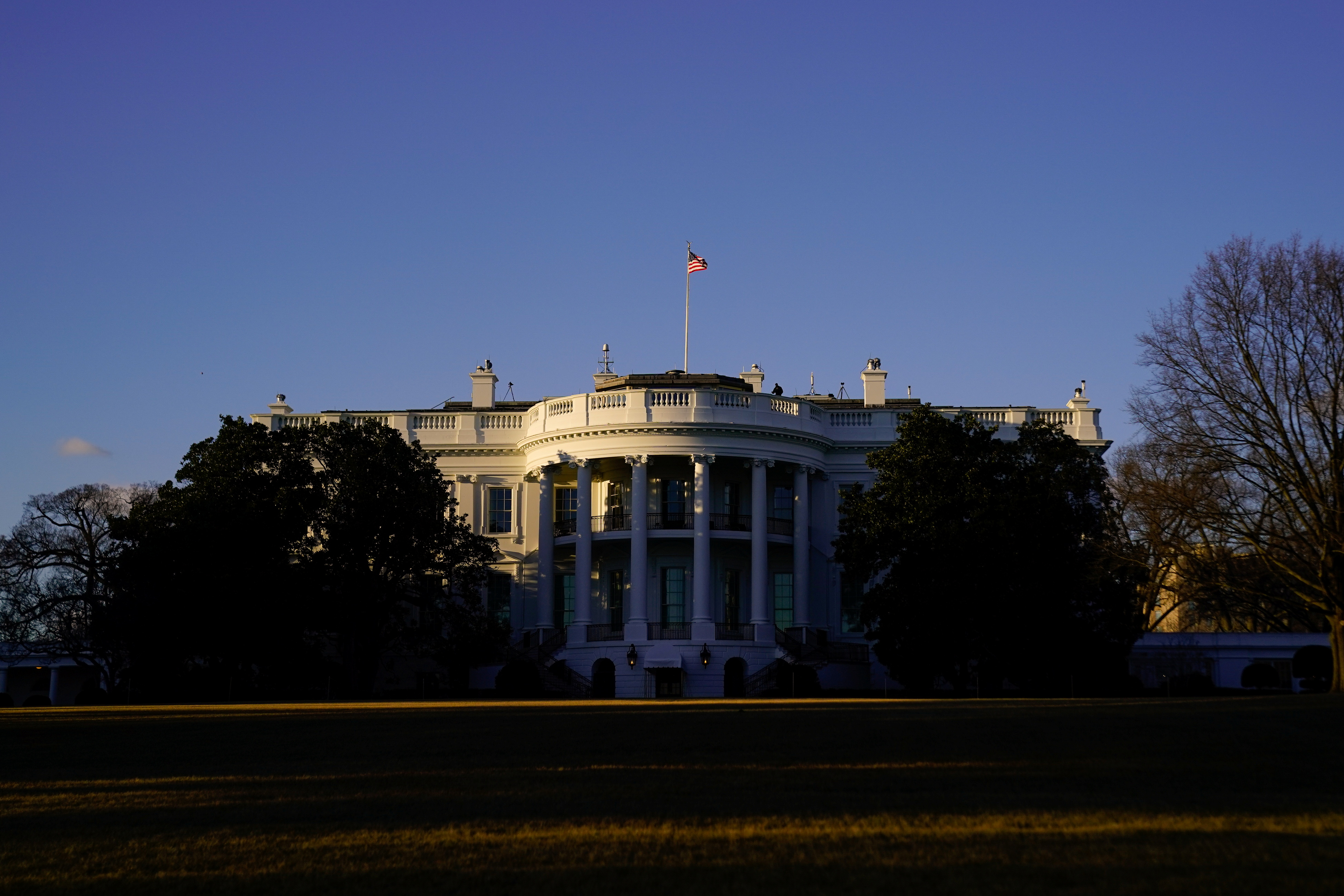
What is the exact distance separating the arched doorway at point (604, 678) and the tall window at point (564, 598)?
5548 mm

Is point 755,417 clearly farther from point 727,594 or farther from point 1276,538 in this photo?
point 1276,538

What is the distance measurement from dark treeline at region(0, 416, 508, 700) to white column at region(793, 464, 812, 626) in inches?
458

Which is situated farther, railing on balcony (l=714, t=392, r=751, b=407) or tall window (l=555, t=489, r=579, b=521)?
tall window (l=555, t=489, r=579, b=521)

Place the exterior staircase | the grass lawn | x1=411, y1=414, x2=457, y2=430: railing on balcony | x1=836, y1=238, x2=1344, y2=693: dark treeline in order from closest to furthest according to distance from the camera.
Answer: the grass lawn
x1=836, y1=238, x2=1344, y2=693: dark treeline
the exterior staircase
x1=411, y1=414, x2=457, y2=430: railing on balcony

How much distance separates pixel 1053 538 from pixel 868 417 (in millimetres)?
16143

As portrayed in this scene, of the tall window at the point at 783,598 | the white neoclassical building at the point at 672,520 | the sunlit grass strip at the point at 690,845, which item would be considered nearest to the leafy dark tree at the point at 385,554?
the white neoclassical building at the point at 672,520

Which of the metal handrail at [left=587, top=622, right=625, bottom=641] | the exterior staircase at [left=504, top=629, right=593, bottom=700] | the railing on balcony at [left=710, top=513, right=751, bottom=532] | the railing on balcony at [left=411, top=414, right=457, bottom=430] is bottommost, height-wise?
the exterior staircase at [left=504, top=629, right=593, bottom=700]

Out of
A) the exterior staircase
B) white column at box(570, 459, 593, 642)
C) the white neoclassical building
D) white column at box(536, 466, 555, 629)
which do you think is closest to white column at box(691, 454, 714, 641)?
the white neoclassical building

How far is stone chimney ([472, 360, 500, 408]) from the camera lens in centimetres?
6222

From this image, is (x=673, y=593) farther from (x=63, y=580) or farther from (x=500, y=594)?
(x=63, y=580)

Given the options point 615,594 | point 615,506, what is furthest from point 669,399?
point 615,594

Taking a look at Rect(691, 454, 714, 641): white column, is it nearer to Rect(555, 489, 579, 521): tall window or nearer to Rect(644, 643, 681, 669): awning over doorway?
Rect(644, 643, 681, 669): awning over doorway

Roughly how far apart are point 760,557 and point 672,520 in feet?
14.9

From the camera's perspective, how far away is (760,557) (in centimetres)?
5112
